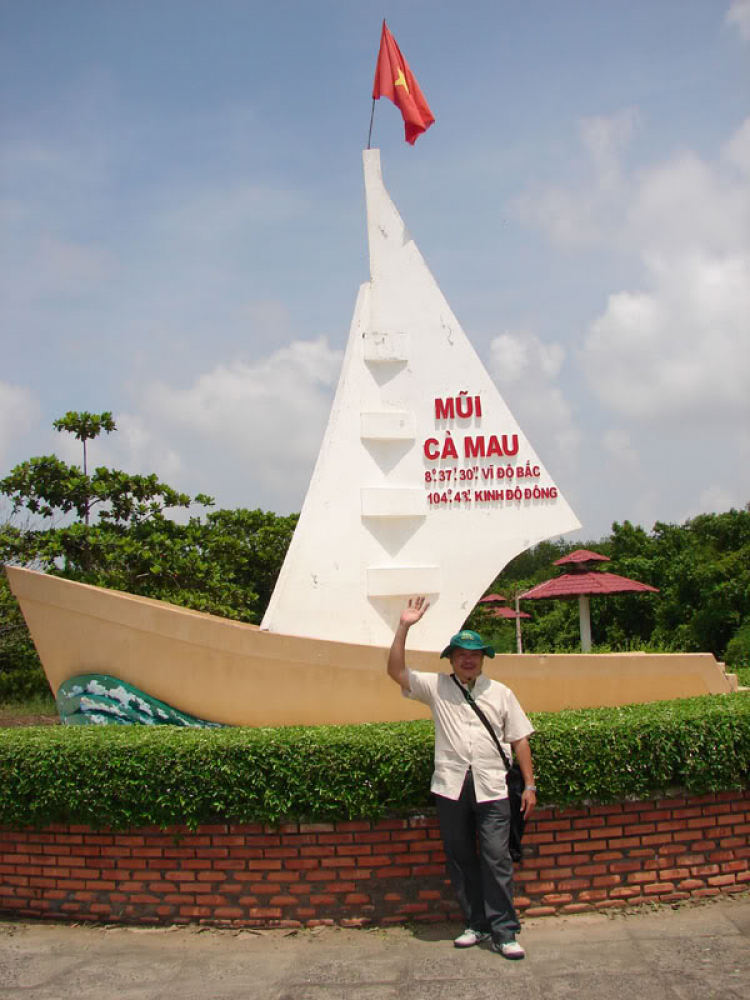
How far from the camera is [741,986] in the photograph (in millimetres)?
3904

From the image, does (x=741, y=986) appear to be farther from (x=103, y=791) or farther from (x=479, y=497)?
(x=479, y=497)

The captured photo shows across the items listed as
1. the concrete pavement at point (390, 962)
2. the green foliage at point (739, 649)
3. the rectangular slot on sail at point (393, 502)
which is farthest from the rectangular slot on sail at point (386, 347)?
the green foliage at point (739, 649)

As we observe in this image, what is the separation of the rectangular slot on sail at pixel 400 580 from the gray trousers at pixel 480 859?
2709mm

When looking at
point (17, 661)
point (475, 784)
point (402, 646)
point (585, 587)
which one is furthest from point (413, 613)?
point (17, 661)

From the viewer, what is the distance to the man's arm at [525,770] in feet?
14.4

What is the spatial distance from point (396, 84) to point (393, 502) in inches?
154

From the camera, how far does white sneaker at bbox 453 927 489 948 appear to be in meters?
4.42

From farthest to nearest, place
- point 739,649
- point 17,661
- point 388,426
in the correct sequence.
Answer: point 739,649 → point 17,661 → point 388,426

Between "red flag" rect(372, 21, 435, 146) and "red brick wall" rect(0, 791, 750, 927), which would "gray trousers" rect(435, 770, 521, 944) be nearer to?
"red brick wall" rect(0, 791, 750, 927)

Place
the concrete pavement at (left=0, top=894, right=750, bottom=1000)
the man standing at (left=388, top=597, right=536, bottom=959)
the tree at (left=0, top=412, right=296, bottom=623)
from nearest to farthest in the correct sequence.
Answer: the concrete pavement at (left=0, top=894, right=750, bottom=1000)
the man standing at (left=388, top=597, right=536, bottom=959)
the tree at (left=0, top=412, right=296, bottom=623)

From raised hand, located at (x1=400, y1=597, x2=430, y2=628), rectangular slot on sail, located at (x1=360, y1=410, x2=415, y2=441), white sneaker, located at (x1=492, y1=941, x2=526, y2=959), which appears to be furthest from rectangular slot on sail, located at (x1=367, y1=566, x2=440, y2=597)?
white sneaker, located at (x1=492, y1=941, x2=526, y2=959)

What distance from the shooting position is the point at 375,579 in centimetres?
710

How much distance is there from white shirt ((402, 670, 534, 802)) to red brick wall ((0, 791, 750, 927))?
59cm

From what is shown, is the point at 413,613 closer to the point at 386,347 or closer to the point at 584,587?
the point at 386,347
